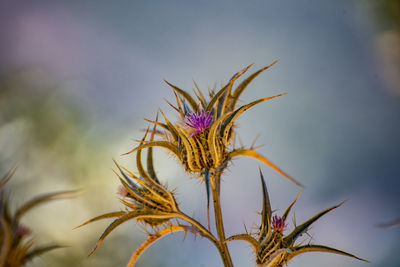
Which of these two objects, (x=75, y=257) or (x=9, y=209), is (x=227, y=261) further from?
(x=75, y=257)

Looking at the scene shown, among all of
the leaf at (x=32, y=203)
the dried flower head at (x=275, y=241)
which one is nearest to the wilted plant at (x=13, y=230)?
the leaf at (x=32, y=203)

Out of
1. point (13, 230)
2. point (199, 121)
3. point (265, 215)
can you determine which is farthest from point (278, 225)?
point (13, 230)

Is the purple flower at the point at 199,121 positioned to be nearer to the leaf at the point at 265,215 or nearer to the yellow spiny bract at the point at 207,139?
the yellow spiny bract at the point at 207,139

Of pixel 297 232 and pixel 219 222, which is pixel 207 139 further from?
pixel 297 232

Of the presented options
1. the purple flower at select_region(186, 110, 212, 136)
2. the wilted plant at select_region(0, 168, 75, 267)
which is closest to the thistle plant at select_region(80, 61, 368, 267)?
the purple flower at select_region(186, 110, 212, 136)

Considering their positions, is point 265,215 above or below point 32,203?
below

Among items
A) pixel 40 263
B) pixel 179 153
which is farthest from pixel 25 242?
pixel 179 153
